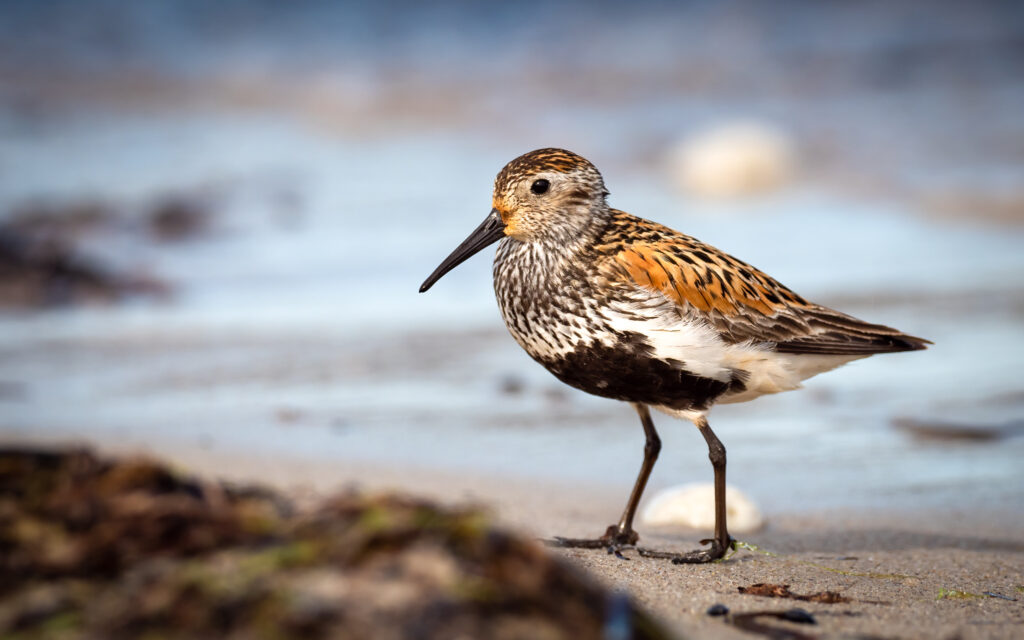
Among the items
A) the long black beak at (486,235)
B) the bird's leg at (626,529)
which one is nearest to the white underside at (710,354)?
the bird's leg at (626,529)

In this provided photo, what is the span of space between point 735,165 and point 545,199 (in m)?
9.78

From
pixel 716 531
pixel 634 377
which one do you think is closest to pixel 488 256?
pixel 634 377

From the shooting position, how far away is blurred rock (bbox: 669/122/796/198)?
1384 cm

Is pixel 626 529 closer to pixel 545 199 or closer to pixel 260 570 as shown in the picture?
pixel 545 199

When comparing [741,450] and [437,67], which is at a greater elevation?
[437,67]

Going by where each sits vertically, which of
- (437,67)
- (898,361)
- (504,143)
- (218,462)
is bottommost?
(218,462)

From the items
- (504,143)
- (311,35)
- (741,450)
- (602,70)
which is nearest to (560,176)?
(741,450)

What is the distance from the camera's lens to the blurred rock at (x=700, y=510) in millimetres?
4754

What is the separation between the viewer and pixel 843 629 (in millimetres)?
2816

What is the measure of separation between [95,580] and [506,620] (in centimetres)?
80

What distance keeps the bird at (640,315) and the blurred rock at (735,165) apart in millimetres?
9139

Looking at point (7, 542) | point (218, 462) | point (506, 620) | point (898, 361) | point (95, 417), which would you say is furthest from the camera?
point (898, 361)

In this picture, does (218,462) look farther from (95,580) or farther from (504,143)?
(504,143)

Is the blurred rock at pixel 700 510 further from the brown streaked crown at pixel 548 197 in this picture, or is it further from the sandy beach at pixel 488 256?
the brown streaked crown at pixel 548 197
